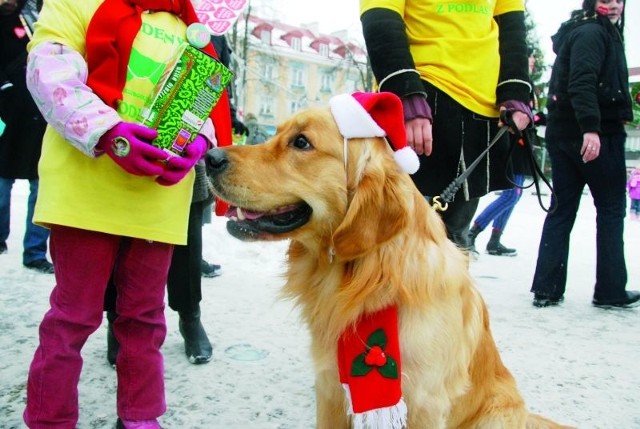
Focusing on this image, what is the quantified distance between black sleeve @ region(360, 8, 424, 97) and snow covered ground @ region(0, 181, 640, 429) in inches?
44.9

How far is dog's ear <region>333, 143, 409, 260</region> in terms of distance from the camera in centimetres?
187

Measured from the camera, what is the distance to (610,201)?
162 inches

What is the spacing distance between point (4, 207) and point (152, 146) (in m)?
3.98

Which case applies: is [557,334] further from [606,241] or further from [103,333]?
[103,333]

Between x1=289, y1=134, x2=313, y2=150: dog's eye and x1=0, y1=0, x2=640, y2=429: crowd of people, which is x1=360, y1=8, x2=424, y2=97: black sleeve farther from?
x1=289, y1=134, x2=313, y2=150: dog's eye

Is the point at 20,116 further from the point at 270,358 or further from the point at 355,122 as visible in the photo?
the point at 355,122

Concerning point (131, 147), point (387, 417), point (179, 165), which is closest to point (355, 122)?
point (179, 165)

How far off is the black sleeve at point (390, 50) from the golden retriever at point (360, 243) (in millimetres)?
518

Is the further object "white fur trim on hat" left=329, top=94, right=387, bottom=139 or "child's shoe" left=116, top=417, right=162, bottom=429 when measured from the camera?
A: "child's shoe" left=116, top=417, right=162, bottom=429

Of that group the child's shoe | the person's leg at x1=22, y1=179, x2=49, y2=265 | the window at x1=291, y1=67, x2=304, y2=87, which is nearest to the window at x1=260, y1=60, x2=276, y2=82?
the window at x1=291, y1=67, x2=304, y2=87

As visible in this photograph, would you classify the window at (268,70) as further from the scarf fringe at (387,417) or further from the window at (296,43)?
the scarf fringe at (387,417)

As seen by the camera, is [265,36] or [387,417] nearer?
[387,417]

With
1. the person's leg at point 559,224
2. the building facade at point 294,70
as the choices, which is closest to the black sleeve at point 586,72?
the person's leg at point 559,224

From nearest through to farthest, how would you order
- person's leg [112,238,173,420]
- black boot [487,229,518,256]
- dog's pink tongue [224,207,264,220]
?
dog's pink tongue [224,207,264,220] < person's leg [112,238,173,420] < black boot [487,229,518,256]
